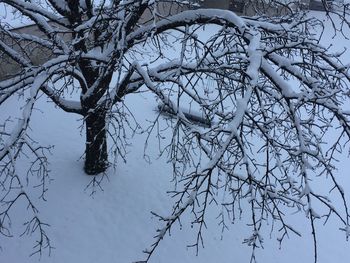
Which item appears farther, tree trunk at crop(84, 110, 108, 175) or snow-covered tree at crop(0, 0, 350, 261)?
tree trunk at crop(84, 110, 108, 175)

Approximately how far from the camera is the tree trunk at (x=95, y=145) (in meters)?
7.75

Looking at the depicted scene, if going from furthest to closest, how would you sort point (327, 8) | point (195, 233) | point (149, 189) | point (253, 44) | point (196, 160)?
point (196, 160) < point (149, 189) < point (195, 233) < point (327, 8) < point (253, 44)

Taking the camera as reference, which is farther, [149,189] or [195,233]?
[149,189]

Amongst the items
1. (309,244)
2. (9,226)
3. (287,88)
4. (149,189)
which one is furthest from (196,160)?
(287,88)

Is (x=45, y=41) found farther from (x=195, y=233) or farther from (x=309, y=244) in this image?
(x=309, y=244)

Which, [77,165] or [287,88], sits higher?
[77,165]

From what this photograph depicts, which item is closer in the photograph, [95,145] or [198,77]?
[198,77]

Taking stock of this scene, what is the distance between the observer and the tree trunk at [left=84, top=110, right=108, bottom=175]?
7.75 metres

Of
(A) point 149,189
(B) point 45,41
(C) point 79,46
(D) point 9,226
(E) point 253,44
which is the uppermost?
(B) point 45,41

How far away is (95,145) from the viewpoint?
8.26 meters

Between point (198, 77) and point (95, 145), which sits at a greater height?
point (95, 145)

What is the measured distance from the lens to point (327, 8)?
21.5ft

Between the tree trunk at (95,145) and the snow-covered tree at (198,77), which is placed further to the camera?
the tree trunk at (95,145)

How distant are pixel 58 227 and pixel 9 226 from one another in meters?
0.85
